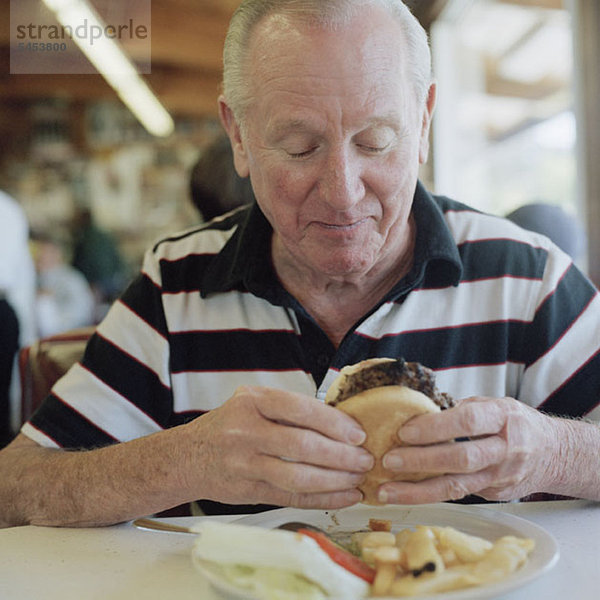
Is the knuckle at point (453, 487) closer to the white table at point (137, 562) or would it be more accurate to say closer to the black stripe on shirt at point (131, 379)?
the white table at point (137, 562)

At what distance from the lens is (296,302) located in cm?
146

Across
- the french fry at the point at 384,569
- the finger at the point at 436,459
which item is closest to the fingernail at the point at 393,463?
the finger at the point at 436,459

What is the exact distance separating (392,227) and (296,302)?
9.6 inches

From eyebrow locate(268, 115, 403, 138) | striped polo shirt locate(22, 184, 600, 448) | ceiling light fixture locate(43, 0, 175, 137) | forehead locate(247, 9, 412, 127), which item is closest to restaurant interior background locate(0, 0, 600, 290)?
ceiling light fixture locate(43, 0, 175, 137)

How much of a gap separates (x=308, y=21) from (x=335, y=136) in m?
0.21

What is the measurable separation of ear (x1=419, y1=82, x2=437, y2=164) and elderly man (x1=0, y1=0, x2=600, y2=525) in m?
0.01

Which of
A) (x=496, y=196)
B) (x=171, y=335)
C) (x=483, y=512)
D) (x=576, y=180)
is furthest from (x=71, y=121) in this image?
(x=483, y=512)

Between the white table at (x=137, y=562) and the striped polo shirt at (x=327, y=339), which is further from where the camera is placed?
the striped polo shirt at (x=327, y=339)

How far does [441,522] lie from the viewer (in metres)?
1.05

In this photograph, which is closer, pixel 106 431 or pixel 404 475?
pixel 404 475

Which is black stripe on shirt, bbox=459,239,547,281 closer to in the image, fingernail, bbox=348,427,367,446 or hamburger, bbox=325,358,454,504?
hamburger, bbox=325,358,454,504

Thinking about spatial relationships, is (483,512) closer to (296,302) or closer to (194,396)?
(296,302)

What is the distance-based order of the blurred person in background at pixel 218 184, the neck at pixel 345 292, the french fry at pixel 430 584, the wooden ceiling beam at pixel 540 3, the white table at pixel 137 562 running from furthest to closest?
the wooden ceiling beam at pixel 540 3 < the blurred person in background at pixel 218 184 < the neck at pixel 345 292 < the white table at pixel 137 562 < the french fry at pixel 430 584

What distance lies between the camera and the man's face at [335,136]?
4.02ft
